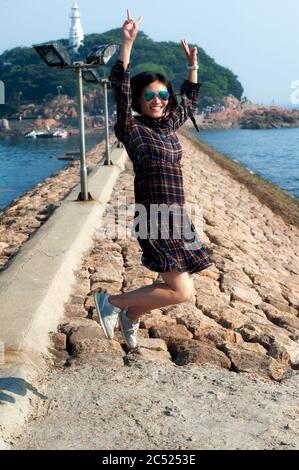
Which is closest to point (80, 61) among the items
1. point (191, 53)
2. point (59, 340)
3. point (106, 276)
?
point (106, 276)

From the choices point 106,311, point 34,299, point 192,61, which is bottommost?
point 34,299

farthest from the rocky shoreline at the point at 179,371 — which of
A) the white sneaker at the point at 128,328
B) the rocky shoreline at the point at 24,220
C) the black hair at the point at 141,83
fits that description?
the black hair at the point at 141,83

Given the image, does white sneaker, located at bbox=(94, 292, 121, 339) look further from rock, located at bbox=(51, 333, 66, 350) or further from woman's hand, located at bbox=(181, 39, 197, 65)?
woman's hand, located at bbox=(181, 39, 197, 65)

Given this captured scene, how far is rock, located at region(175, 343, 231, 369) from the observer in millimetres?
3555

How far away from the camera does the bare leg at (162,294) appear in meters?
3.16

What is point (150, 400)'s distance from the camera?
119 inches

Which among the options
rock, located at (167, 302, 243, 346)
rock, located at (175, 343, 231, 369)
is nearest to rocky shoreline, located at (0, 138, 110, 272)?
rock, located at (167, 302, 243, 346)

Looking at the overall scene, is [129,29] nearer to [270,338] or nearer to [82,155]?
[270,338]

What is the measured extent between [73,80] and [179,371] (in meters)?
104

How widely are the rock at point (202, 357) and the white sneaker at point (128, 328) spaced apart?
0.95ft

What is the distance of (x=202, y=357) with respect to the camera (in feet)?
11.8

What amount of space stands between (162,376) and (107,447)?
2.48 ft

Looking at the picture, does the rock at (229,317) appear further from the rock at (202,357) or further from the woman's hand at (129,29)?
the woman's hand at (129,29)
